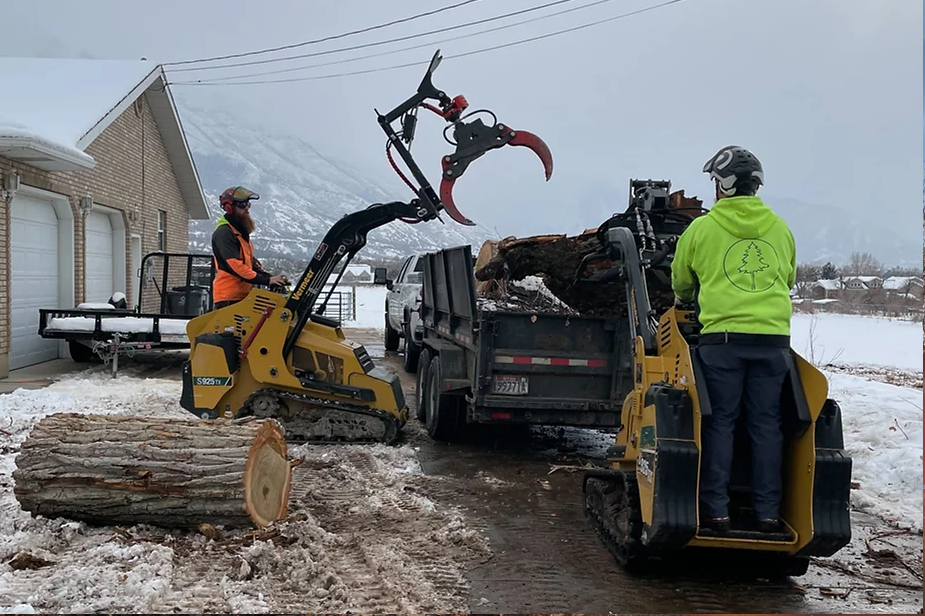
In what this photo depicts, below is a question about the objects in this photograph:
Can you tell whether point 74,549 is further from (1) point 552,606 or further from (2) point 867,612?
(2) point 867,612

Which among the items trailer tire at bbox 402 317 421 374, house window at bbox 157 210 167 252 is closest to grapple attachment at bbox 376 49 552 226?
trailer tire at bbox 402 317 421 374

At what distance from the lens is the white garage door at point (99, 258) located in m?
14.8

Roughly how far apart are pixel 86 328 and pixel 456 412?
711 centimetres

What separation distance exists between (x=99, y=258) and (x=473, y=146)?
11096 millimetres

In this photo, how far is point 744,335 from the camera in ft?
13.0

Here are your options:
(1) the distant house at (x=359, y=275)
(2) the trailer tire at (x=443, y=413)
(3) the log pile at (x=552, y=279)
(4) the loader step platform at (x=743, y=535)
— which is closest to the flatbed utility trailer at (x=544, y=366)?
(3) the log pile at (x=552, y=279)

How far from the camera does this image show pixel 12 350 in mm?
11875

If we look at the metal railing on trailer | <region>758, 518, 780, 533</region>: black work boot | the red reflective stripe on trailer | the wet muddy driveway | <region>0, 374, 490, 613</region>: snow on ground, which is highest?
the metal railing on trailer

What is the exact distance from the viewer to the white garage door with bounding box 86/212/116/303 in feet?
48.6

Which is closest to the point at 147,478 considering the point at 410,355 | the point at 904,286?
the point at 410,355

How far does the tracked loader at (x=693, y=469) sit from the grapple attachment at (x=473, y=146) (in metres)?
2.74

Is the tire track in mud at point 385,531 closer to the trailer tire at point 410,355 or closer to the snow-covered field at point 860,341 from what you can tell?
the trailer tire at point 410,355

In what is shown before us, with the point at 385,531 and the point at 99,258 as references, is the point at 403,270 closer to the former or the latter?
the point at 99,258

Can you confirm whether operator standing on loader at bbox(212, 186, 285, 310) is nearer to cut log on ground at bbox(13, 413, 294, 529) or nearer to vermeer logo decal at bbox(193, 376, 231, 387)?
vermeer logo decal at bbox(193, 376, 231, 387)
